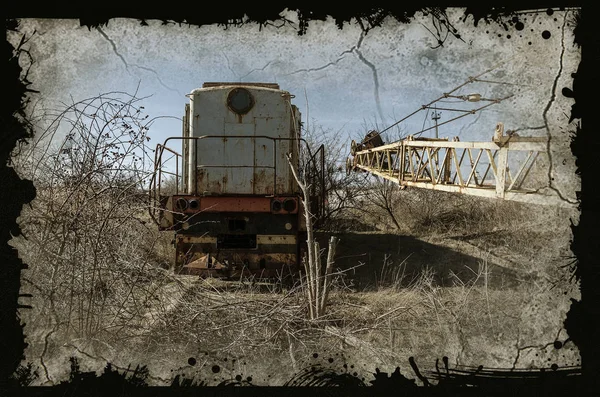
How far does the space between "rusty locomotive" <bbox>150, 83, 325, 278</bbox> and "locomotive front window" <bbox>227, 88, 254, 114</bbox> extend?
19 mm

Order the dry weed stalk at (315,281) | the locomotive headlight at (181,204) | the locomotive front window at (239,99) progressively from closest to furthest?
the dry weed stalk at (315,281)
the locomotive headlight at (181,204)
the locomotive front window at (239,99)

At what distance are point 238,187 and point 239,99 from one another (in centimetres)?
167

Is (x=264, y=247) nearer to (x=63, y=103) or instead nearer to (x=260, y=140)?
(x=260, y=140)

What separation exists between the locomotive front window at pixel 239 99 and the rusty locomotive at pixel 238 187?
19 mm

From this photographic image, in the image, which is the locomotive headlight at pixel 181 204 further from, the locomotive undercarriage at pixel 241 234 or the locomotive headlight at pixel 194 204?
the locomotive headlight at pixel 194 204

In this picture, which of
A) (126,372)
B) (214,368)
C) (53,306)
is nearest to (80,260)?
(53,306)

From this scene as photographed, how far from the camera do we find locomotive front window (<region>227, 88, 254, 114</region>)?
8.05 m

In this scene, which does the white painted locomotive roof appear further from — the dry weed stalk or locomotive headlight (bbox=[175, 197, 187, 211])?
the dry weed stalk

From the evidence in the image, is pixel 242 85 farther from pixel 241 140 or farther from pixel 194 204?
pixel 194 204

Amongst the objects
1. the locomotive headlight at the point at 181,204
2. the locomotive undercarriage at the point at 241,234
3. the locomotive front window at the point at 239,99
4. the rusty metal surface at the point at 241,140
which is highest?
the locomotive front window at the point at 239,99

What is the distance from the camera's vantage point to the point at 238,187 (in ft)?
26.7

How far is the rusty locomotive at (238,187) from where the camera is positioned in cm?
728

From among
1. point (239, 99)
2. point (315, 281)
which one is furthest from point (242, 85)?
point (315, 281)

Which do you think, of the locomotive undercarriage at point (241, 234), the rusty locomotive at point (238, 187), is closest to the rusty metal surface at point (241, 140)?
the rusty locomotive at point (238, 187)
